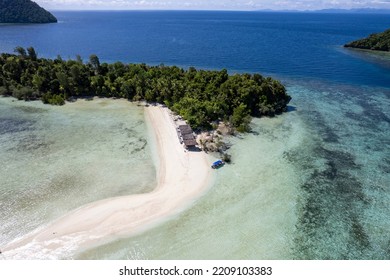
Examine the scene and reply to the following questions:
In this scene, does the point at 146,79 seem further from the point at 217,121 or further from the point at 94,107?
the point at 217,121

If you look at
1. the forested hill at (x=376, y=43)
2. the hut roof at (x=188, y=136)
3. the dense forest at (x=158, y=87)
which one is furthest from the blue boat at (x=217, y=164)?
the forested hill at (x=376, y=43)

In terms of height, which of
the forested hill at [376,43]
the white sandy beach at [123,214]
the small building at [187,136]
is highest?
the small building at [187,136]

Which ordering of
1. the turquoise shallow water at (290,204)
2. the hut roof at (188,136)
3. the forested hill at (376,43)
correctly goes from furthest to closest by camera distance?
the forested hill at (376,43) < the hut roof at (188,136) < the turquoise shallow water at (290,204)

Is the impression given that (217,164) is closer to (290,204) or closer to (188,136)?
(188,136)

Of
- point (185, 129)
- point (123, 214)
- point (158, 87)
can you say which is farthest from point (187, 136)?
point (158, 87)

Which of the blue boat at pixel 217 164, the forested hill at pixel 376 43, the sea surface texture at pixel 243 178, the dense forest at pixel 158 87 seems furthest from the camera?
the forested hill at pixel 376 43

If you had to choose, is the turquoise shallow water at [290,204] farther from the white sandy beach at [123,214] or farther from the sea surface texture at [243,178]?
the white sandy beach at [123,214]

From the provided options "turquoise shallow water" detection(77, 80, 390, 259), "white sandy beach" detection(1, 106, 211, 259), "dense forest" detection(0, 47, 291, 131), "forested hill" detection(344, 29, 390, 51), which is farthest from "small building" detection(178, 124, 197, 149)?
"forested hill" detection(344, 29, 390, 51)
